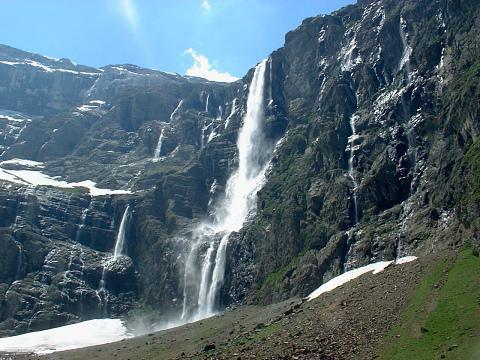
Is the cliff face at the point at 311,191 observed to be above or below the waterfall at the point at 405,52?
below

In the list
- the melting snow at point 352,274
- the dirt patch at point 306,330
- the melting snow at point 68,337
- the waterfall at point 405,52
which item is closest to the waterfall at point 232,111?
the waterfall at point 405,52

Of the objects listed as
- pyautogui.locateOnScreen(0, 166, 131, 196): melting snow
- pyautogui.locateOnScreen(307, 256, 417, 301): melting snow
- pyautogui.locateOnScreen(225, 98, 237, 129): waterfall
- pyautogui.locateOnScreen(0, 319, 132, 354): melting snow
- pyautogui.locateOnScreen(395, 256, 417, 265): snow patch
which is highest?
pyautogui.locateOnScreen(225, 98, 237, 129): waterfall

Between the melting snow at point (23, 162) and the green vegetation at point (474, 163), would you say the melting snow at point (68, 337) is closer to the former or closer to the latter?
the green vegetation at point (474, 163)

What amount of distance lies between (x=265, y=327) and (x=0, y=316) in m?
61.6

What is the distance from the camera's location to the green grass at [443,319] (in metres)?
43.2

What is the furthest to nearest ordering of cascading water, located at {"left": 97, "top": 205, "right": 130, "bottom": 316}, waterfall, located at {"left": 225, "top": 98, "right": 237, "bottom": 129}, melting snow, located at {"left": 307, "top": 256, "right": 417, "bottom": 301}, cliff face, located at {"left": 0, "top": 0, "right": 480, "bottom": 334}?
waterfall, located at {"left": 225, "top": 98, "right": 237, "bottom": 129} → cascading water, located at {"left": 97, "top": 205, "right": 130, "bottom": 316} → cliff face, located at {"left": 0, "top": 0, "right": 480, "bottom": 334} → melting snow, located at {"left": 307, "top": 256, "right": 417, "bottom": 301}

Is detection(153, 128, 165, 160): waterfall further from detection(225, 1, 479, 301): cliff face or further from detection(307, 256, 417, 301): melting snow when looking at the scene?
detection(307, 256, 417, 301): melting snow

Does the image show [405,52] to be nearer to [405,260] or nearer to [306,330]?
[405,260]

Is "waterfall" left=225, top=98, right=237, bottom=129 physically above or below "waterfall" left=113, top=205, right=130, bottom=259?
above

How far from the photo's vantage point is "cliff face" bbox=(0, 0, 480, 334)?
8388 cm

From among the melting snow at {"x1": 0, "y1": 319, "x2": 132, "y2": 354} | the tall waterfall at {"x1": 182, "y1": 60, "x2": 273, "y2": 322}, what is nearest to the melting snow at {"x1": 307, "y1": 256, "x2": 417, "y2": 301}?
the tall waterfall at {"x1": 182, "y1": 60, "x2": 273, "y2": 322}

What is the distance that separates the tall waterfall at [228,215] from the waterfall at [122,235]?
666 inches

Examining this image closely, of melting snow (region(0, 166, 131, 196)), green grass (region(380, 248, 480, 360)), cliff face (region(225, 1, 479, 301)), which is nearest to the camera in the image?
green grass (region(380, 248, 480, 360))

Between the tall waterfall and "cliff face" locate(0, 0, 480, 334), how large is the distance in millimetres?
2257
